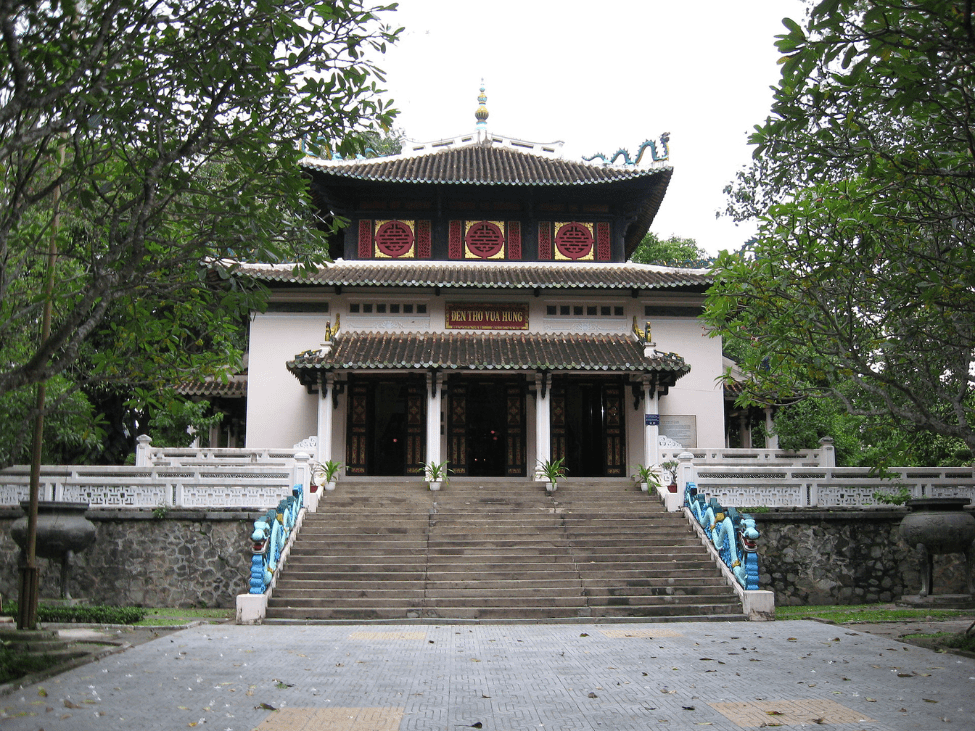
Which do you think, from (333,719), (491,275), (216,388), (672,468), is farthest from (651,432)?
(333,719)

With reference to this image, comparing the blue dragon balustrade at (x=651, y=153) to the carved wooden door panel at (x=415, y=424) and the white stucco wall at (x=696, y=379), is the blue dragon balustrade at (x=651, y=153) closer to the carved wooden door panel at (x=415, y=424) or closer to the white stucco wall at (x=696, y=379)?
the white stucco wall at (x=696, y=379)

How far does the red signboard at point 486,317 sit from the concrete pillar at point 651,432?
11.8 feet

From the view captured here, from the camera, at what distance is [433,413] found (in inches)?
719

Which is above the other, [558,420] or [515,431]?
[558,420]

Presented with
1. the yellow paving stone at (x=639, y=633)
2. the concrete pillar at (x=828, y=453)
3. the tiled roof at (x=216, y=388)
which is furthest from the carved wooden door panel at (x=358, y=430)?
the concrete pillar at (x=828, y=453)

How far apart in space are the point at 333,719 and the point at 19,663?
3567mm

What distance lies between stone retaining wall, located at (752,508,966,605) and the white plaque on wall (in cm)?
546

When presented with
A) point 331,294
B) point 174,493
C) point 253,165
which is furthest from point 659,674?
point 331,294

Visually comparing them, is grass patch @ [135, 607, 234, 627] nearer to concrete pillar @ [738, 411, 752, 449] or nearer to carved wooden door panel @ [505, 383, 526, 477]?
carved wooden door panel @ [505, 383, 526, 477]

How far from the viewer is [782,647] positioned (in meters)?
9.54

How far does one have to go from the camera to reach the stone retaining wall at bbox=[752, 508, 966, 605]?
47.5 ft

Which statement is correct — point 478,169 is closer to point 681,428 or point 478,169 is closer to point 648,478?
point 681,428

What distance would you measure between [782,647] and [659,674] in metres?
2.36

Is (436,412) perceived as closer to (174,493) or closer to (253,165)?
(174,493)
